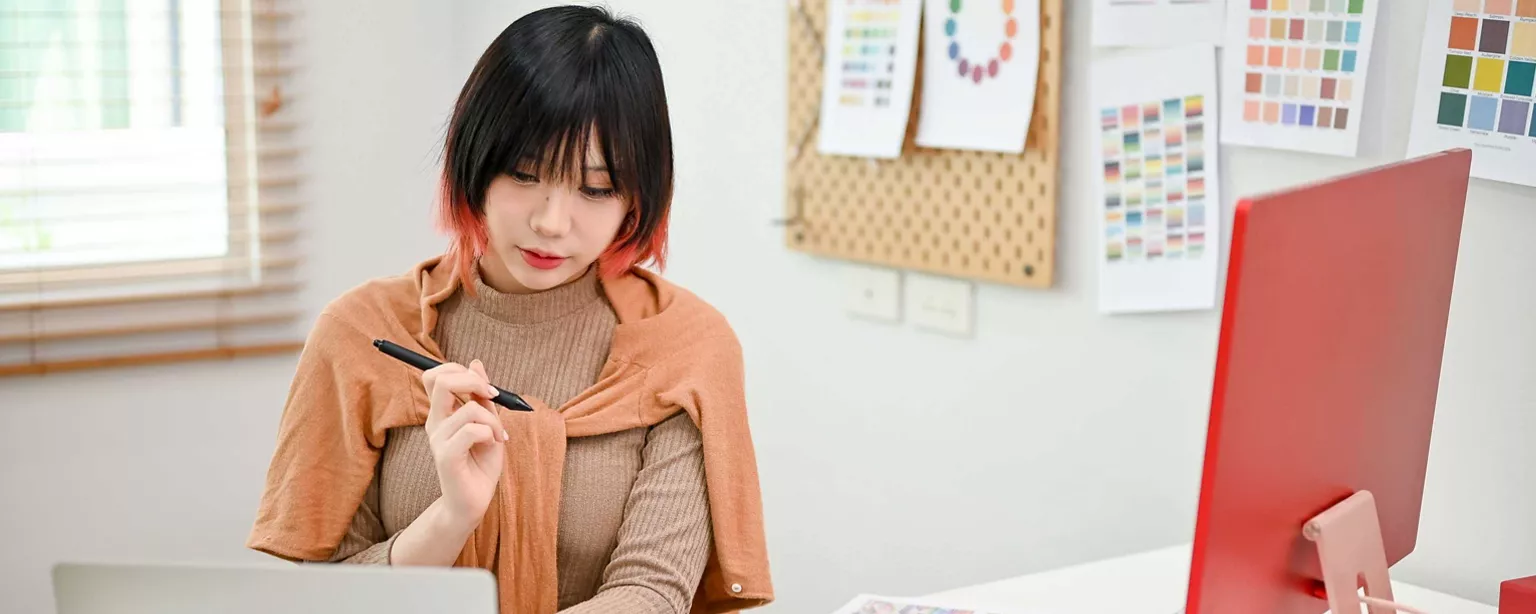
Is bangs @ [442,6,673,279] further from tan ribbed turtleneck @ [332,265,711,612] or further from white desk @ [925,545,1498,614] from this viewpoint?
white desk @ [925,545,1498,614]

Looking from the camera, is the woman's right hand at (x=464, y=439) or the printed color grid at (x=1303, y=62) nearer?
the woman's right hand at (x=464, y=439)

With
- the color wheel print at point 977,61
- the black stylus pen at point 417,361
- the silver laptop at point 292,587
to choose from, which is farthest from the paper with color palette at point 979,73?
the silver laptop at point 292,587

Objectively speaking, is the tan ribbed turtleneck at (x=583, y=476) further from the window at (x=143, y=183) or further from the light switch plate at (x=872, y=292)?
the window at (x=143, y=183)

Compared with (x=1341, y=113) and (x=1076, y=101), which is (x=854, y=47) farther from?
(x=1341, y=113)

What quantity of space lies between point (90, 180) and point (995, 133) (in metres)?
1.90

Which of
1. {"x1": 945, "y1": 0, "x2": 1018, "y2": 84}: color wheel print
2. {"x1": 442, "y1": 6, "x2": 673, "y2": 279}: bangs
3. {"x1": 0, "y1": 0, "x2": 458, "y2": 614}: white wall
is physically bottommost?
{"x1": 0, "y1": 0, "x2": 458, "y2": 614}: white wall

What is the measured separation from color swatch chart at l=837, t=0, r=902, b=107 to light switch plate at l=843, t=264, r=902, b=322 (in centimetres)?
27

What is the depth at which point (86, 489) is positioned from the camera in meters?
2.90

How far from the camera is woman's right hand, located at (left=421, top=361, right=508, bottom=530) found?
4.20 ft

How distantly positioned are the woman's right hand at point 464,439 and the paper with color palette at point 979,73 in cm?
99

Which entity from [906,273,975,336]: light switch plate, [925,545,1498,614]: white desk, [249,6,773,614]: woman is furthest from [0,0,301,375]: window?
[925,545,1498,614]: white desk

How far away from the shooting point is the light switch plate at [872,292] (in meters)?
2.29

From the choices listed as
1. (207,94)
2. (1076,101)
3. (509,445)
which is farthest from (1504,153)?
(207,94)

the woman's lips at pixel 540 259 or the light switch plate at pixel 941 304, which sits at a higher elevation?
the woman's lips at pixel 540 259
